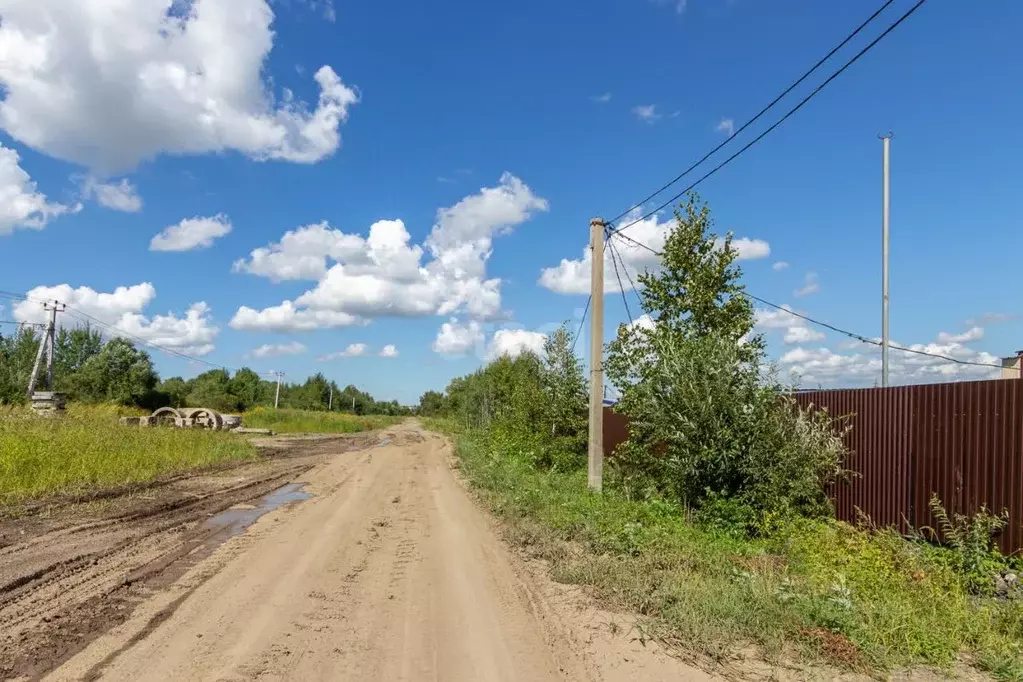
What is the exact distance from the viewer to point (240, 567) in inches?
312

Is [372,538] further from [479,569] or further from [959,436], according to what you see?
[959,436]

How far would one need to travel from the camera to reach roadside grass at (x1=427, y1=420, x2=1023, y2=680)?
5133 mm

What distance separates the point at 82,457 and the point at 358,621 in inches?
497

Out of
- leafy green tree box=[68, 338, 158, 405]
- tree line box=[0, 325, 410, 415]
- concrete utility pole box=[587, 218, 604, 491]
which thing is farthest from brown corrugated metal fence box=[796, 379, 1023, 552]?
leafy green tree box=[68, 338, 158, 405]

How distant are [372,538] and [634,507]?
4.06 meters

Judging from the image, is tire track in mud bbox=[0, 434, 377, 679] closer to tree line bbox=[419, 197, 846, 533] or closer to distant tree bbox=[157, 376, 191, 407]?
tree line bbox=[419, 197, 846, 533]

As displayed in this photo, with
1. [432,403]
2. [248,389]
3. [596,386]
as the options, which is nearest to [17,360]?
[248,389]

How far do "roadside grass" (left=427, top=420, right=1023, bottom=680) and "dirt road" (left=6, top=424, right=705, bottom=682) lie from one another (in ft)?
1.99

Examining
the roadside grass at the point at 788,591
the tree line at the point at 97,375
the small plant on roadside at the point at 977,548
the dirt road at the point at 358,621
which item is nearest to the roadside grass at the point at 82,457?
the dirt road at the point at 358,621

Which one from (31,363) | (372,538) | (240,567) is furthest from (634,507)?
(31,363)

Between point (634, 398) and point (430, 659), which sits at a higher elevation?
point (634, 398)

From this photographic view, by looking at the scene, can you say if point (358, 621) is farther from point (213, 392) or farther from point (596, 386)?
point (213, 392)

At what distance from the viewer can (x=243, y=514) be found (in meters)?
12.2

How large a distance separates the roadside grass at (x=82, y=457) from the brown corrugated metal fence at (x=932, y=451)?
13706 millimetres
